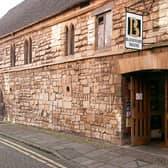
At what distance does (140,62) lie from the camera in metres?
11.5

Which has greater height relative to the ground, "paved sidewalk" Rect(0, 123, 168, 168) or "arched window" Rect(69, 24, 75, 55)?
"arched window" Rect(69, 24, 75, 55)

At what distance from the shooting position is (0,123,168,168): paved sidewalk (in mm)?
9807

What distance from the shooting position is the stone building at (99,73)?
37.8 ft

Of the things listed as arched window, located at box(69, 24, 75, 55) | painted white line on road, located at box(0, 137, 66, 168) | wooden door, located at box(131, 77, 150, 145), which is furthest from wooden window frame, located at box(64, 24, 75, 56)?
painted white line on road, located at box(0, 137, 66, 168)

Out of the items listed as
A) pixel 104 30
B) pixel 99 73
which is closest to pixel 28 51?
pixel 104 30

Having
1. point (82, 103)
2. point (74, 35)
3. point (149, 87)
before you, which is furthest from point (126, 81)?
point (74, 35)

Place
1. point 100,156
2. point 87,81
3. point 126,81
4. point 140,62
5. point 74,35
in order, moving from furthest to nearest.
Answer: point 74,35 → point 87,81 → point 126,81 → point 140,62 → point 100,156

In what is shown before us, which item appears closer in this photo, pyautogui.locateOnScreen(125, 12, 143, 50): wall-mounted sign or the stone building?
pyautogui.locateOnScreen(125, 12, 143, 50): wall-mounted sign

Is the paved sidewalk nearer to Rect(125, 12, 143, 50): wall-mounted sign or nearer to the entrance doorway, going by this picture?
the entrance doorway

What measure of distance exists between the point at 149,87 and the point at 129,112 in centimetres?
110

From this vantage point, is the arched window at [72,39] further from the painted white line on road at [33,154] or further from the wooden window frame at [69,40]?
the painted white line on road at [33,154]

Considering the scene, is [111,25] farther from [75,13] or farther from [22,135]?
[22,135]

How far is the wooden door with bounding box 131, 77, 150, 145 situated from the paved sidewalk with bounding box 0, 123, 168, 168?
547mm

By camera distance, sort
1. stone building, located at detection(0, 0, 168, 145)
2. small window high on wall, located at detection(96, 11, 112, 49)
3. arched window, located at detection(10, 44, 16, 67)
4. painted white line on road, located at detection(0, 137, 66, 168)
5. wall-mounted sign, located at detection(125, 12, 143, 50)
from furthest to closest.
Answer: arched window, located at detection(10, 44, 16, 67)
small window high on wall, located at detection(96, 11, 112, 49)
stone building, located at detection(0, 0, 168, 145)
wall-mounted sign, located at detection(125, 12, 143, 50)
painted white line on road, located at detection(0, 137, 66, 168)
